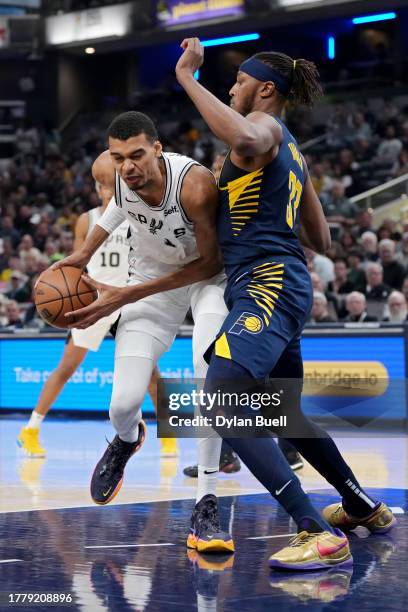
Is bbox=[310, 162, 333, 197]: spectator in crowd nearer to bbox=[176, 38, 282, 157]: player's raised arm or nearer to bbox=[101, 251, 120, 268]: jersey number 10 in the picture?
bbox=[101, 251, 120, 268]: jersey number 10

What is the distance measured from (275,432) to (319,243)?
859 mm

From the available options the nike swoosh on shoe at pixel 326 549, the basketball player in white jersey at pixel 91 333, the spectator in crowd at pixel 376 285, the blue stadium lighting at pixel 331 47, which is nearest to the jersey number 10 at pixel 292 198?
the nike swoosh on shoe at pixel 326 549

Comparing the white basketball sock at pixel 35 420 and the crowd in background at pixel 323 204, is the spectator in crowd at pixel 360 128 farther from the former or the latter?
the white basketball sock at pixel 35 420

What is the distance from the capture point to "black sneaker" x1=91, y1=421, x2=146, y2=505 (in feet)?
16.0

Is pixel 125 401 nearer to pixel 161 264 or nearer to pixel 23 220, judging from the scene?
pixel 161 264

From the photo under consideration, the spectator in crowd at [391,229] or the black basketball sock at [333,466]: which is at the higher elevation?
the black basketball sock at [333,466]

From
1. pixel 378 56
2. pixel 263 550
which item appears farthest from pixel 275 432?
pixel 378 56

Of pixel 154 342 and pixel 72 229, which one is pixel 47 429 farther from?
pixel 72 229

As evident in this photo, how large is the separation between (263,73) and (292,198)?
52cm

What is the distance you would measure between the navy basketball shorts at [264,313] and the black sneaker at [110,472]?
0.97 m

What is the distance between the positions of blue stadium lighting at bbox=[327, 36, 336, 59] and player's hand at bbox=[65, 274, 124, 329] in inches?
859

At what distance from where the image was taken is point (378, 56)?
24000mm

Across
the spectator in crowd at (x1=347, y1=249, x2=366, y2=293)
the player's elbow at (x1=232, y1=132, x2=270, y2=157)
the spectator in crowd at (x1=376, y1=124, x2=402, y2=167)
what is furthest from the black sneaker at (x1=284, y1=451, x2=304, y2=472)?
the spectator in crowd at (x1=376, y1=124, x2=402, y2=167)

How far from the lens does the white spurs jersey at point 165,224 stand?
15.1 feet
